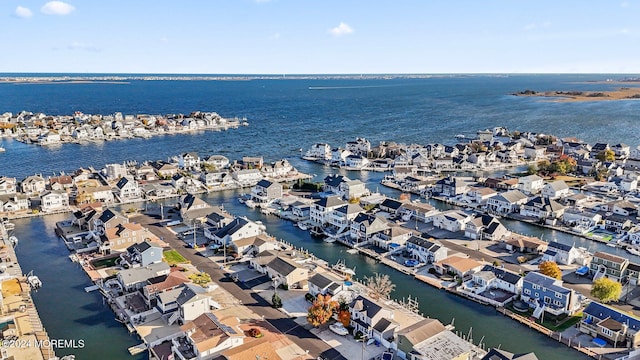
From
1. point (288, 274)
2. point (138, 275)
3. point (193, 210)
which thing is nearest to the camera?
point (138, 275)

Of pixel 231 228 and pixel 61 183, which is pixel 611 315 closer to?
pixel 231 228

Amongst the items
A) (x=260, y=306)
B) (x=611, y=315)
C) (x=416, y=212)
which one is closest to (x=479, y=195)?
(x=416, y=212)

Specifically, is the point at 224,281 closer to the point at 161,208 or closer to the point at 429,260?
the point at 429,260

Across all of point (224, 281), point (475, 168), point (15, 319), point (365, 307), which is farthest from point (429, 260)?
point (475, 168)

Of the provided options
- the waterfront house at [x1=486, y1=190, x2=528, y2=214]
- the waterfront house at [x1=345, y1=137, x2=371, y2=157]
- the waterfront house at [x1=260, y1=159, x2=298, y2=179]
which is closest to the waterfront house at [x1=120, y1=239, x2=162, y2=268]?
the waterfront house at [x1=260, y1=159, x2=298, y2=179]

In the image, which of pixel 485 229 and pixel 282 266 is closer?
pixel 282 266

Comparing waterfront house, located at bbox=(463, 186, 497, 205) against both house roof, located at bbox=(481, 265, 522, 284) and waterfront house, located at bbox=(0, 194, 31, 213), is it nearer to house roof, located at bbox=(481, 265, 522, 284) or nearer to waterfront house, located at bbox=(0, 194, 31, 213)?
house roof, located at bbox=(481, 265, 522, 284)
